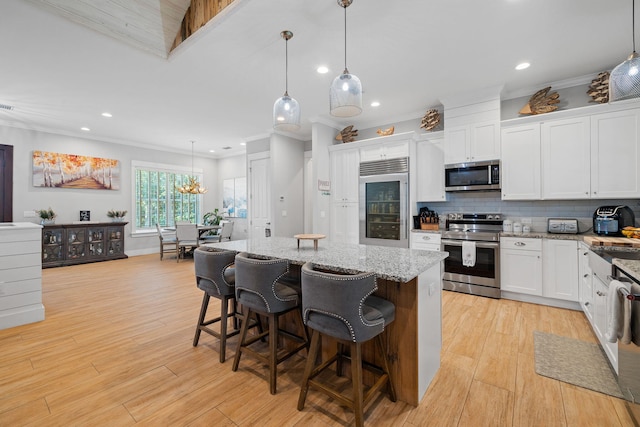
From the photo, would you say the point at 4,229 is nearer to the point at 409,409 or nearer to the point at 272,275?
the point at 272,275

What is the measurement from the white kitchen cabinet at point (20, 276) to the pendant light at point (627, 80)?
5352mm

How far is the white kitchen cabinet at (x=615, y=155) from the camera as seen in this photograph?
3146 millimetres

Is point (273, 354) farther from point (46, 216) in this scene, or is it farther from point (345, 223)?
point (46, 216)

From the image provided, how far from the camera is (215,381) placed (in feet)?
6.76

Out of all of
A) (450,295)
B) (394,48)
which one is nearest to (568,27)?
(394,48)

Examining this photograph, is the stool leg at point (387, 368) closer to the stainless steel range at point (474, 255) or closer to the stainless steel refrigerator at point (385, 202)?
the stainless steel range at point (474, 255)

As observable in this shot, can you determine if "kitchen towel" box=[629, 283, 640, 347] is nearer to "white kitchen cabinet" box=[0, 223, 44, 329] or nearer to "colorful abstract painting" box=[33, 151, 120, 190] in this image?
"white kitchen cabinet" box=[0, 223, 44, 329]

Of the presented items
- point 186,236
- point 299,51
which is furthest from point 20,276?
point 299,51

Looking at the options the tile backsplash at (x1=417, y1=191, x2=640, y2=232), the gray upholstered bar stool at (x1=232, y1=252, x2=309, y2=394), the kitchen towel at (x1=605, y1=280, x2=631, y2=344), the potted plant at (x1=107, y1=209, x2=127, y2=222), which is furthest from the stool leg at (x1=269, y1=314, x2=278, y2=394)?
the potted plant at (x1=107, y1=209, x2=127, y2=222)

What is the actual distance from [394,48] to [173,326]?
12.3 ft

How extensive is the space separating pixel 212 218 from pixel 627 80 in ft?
27.8

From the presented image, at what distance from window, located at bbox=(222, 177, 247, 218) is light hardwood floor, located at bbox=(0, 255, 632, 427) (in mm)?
5219

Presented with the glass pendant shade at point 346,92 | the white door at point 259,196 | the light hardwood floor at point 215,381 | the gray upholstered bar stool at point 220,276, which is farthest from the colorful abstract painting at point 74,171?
the glass pendant shade at point 346,92

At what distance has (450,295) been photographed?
12.9 feet
